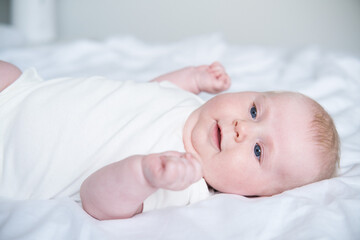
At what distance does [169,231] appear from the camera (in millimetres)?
744

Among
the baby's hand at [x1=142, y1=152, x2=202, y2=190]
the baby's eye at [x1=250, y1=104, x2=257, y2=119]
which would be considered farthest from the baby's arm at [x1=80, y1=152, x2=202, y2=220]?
the baby's eye at [x1=250, y1=104, x2=257, y2=119]

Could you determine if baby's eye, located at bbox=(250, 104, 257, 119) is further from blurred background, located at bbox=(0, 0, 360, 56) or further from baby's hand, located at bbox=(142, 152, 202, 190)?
blurred background, located at bbox=(0, 0, 360, 56)

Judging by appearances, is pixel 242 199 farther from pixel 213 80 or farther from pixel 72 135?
pixel 213 80

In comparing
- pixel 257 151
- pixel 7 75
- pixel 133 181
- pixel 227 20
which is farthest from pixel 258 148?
pixel 227 20

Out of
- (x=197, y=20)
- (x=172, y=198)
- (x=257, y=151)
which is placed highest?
(x=197, y=20)

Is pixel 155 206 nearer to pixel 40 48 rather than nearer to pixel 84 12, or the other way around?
pixel 40 48

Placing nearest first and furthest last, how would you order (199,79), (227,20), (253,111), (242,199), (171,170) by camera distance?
(171,170) → (242,199) → (253,111) → (199,79) → (227,20)

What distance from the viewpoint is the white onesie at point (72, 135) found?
2.99ft

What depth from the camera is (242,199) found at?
889 mm

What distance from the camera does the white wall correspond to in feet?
8.18

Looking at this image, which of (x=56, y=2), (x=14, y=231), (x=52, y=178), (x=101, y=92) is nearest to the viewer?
(x=14, y=231)

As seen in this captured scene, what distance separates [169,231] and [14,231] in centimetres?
31

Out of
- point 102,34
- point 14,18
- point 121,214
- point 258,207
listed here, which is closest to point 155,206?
point 121,214

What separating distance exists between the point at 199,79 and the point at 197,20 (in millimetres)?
1472
